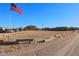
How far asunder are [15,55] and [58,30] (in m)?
1.43

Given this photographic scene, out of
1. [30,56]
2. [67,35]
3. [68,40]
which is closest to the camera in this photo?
[30,56]

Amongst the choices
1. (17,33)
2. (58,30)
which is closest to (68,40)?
(58,30)

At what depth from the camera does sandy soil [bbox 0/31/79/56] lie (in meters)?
8.65

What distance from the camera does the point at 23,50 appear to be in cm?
892

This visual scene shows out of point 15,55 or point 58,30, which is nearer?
point 15,55

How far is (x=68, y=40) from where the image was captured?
32.0 feet

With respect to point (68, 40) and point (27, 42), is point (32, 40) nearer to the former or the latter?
point (27, 42)

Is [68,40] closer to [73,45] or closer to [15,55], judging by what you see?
[73,45]

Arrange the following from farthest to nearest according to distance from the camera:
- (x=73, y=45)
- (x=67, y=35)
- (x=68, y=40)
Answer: (x=67, y=35) → (x=68, y=40) → (x=73, y=45)

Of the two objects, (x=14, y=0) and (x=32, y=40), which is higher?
(x=14, y=0)

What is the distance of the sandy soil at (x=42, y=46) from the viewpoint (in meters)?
8.65

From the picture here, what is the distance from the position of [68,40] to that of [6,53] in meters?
1.94

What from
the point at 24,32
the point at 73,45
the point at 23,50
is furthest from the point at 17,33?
the point at 73,45

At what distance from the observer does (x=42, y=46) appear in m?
9.27
